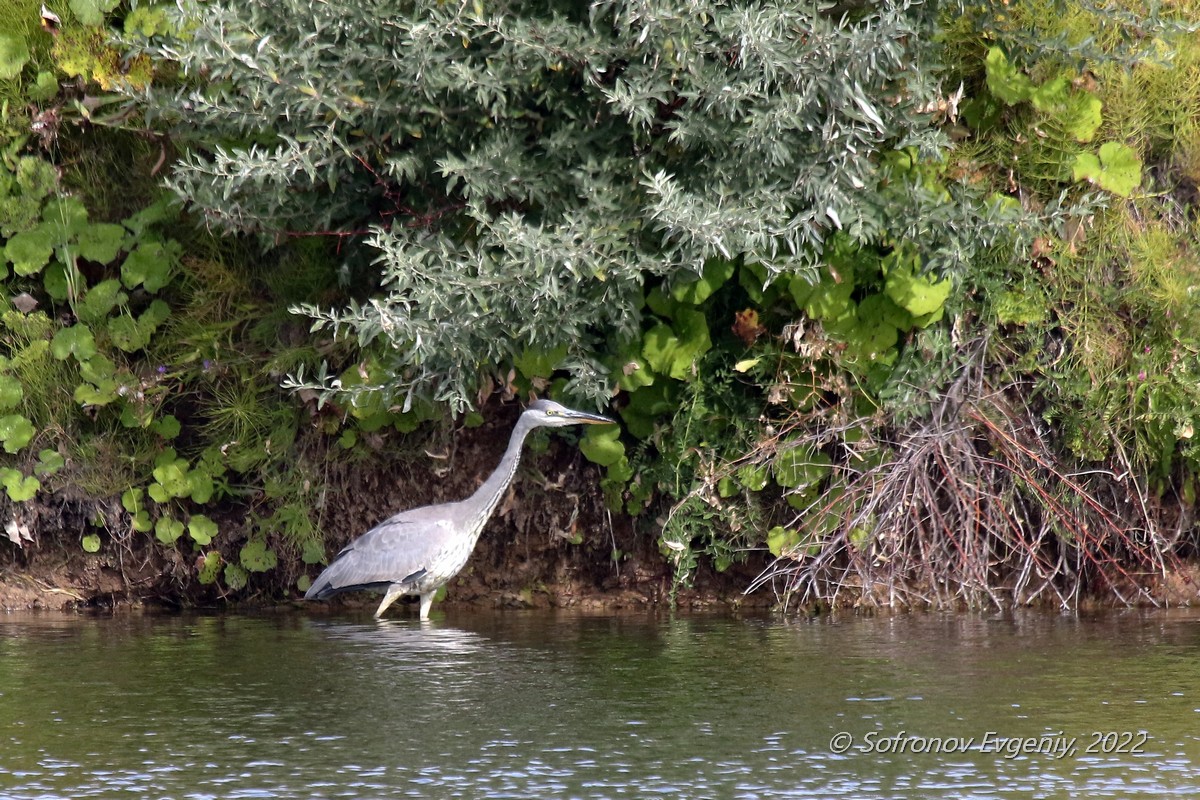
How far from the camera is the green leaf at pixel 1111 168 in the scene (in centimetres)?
757

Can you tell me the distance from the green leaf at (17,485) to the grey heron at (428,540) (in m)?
1.60

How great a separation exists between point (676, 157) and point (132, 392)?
10.9 ft

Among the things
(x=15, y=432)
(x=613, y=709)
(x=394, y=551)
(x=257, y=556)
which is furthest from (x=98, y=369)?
(x=613, y=709)

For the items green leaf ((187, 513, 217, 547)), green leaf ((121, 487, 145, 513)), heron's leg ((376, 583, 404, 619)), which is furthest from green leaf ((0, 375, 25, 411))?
heron's leg ((376, 583, 404, 619))

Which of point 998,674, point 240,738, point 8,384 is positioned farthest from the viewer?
point 8,384

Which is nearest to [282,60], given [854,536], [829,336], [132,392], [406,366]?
[406,366]

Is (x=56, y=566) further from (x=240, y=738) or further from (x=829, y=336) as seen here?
(x=829, y=336)

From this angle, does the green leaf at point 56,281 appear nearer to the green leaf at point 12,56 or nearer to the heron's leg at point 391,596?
the green leaf at point 12,56

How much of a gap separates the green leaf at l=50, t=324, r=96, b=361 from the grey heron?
1.83 meters

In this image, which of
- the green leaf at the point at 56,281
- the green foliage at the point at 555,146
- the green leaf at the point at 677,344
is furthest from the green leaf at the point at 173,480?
the green leaf at the point at 677,344

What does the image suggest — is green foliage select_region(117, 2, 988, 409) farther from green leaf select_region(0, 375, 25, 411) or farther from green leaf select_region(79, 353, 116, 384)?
green leaf select_region(0, 375, 25, 411)

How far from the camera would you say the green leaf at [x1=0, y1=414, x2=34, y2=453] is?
26.5ft

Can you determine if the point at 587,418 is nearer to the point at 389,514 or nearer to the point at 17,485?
the point at 389,514

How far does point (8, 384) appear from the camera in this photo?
26.8 feet
